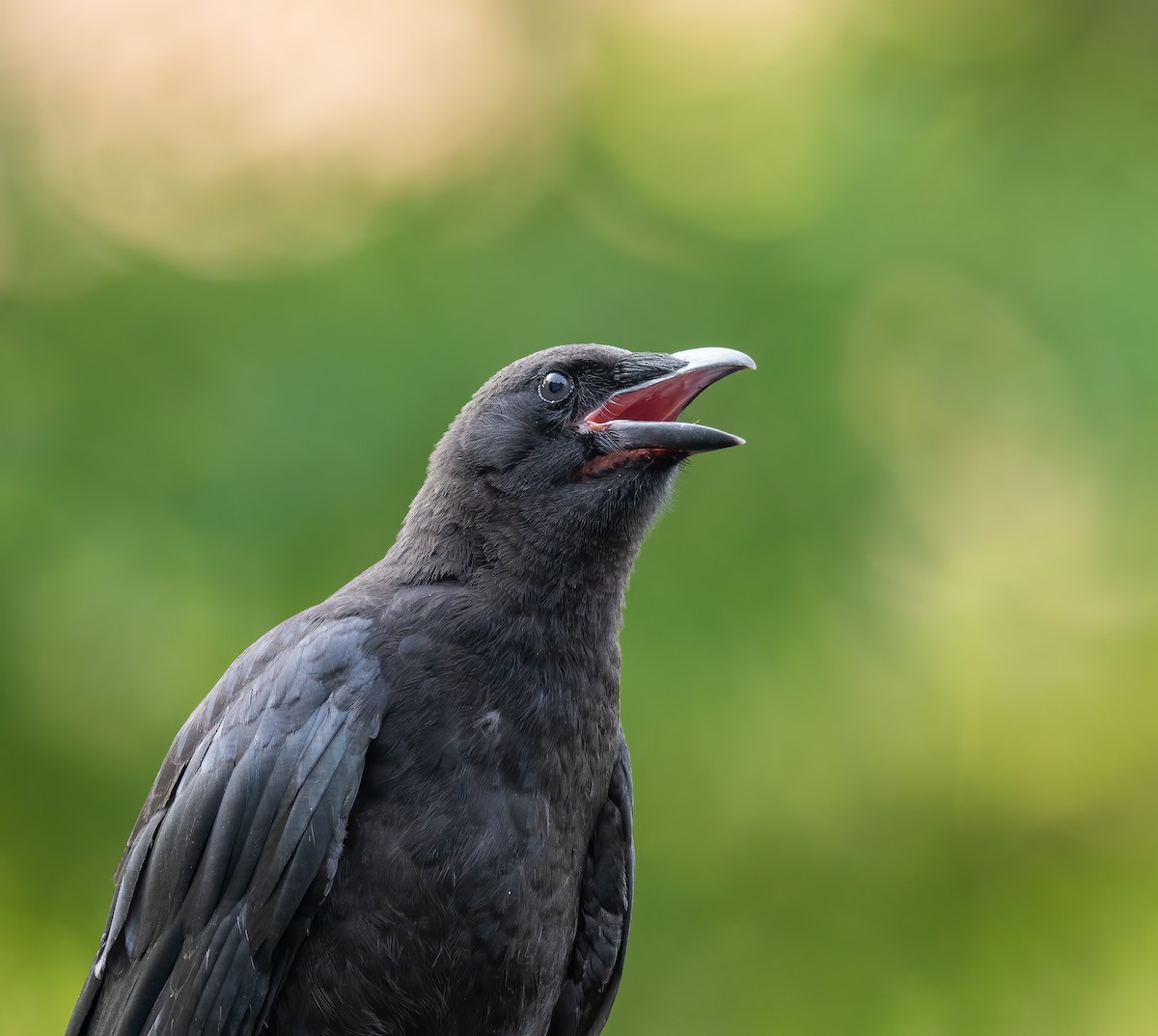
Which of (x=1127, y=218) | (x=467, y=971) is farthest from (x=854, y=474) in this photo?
(x=467, y=971)

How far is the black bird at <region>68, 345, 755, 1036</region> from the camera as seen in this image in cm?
311

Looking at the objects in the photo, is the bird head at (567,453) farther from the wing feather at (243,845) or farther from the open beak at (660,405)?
the wing feather at (243,845)

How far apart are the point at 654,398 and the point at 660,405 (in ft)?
0.09

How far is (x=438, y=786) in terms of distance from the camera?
315 cm

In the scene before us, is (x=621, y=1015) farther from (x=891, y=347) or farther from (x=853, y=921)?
(x=891, y=347)

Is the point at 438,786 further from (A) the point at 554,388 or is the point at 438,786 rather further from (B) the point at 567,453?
(A) the point at 554,388

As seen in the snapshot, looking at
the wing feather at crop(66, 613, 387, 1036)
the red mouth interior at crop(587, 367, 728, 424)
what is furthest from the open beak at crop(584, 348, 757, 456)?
the wing feather at crop(66, 613, 387, 1036)

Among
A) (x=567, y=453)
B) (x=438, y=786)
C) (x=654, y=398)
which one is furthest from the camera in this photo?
(x=654, y=398)

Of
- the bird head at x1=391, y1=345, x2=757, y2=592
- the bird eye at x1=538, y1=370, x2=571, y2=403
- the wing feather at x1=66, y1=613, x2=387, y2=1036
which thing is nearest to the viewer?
the wing feather at x1=66, y1=613, x2=387, y2=1036

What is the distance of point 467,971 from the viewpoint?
3.14 metres

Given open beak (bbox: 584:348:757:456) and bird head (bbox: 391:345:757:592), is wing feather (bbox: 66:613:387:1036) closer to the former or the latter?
bird head (bbox: 391:345:757:592)

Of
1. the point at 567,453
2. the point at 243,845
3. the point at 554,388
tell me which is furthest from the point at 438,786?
the point at 554,388

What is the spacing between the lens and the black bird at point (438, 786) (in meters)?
3.11

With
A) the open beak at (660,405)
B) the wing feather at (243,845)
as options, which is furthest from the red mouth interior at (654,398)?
the wing feather at (243,845)
